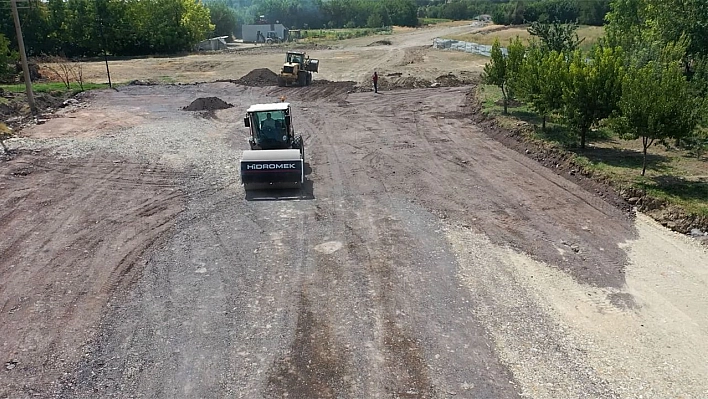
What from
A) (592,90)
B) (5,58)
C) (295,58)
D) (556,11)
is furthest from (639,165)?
(556,11)

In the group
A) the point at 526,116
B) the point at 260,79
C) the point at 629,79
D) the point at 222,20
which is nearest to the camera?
the point at 629,79

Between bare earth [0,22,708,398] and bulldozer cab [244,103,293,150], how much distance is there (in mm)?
1730

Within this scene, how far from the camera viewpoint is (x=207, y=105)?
113 feet

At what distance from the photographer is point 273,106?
19.9 metres

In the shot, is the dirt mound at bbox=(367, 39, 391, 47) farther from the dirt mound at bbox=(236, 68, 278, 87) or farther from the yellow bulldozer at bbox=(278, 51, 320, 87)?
the yellow bulldozer at bbox=(278, 51, 320, 87)

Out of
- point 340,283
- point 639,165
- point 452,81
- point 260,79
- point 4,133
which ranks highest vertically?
point 260,79

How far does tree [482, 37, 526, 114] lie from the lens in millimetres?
28388

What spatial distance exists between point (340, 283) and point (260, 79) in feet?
115

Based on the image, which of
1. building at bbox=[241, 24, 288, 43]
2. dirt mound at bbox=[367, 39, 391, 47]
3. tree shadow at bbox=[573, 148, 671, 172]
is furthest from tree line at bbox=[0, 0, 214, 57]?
tree shadow at bbox=[573, 148, 671, 172]

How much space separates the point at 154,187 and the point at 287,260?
797cm

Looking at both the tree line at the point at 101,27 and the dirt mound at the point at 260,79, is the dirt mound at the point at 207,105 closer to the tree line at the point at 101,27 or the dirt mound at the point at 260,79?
the dirt mound at the point at 260,79

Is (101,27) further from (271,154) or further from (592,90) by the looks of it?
(592,90)

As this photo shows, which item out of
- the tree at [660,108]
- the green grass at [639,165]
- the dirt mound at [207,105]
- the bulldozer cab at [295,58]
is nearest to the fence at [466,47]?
the bulldozer cab at [295,58]

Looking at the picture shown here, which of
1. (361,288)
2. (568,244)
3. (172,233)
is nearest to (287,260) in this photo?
(361,288)
